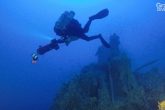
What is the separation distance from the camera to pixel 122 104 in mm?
11539

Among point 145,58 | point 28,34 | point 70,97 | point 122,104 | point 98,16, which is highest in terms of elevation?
point 28,34

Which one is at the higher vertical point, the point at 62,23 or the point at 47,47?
the point at 62,23

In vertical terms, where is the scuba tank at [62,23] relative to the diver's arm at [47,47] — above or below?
above

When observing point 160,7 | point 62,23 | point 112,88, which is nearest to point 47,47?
point 62,23

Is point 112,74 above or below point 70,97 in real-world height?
above

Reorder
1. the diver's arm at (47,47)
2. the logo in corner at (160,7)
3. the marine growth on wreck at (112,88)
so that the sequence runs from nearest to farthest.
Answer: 1. the diver's arm at (47,47)
2. the marine growth on wreck at (112,88)
3. the logo in corner at (160,7)

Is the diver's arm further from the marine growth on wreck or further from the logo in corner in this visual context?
the logo in corner

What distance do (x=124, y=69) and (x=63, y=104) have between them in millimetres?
3707

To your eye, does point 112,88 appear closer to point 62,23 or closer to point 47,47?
point 62,23

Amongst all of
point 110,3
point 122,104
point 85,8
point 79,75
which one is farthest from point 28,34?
point 122,104

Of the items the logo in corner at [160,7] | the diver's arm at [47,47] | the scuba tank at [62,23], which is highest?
the logo in corner at [160,7]

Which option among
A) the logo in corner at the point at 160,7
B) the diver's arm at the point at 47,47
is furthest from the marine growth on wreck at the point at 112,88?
the diver's arm at the point at 47,47

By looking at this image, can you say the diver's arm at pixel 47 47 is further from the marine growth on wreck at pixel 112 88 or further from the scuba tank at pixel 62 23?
the marine growth on wreck at pixel 112 88

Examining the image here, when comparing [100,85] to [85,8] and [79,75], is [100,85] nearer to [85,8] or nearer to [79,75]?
[79,75]
